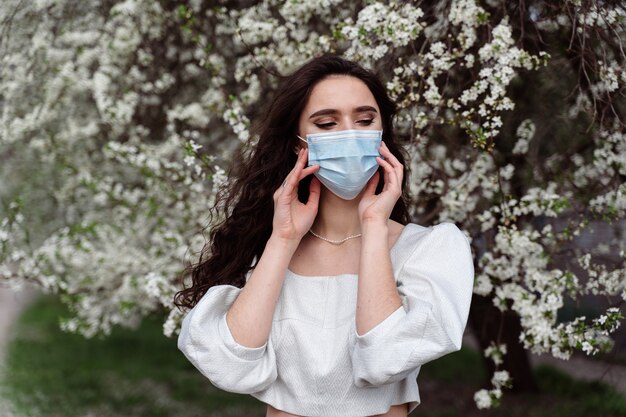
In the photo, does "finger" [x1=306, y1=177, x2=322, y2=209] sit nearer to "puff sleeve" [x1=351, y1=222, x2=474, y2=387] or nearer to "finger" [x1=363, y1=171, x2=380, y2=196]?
"finger" [x1=363, y1=171, x2=380, y2=196]

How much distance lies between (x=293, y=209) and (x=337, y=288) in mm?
277

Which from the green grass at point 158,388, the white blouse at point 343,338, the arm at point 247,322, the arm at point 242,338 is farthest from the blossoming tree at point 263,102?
the arm at point 242,338

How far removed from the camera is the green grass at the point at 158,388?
248 inches

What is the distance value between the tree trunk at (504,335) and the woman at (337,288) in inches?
78.7

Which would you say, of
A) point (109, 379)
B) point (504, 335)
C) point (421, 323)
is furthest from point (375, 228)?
point (109, 379)

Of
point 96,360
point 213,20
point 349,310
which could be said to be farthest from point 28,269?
point 96,360

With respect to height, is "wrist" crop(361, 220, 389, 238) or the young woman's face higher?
the young woman's face

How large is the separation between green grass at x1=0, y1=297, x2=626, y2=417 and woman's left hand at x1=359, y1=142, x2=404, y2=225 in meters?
3.53

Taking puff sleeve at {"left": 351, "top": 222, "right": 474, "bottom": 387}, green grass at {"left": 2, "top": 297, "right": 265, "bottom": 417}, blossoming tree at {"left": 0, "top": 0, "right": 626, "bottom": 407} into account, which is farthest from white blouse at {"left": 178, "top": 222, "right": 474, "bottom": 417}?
green grass at {"left": 2, "top": 297, "right": 265, "bottom": 417}

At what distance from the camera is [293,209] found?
245 centimetres

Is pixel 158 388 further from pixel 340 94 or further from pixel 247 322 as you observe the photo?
pixel 340 94

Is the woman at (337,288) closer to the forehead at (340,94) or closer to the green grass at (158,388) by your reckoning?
the forehead at (340,94)

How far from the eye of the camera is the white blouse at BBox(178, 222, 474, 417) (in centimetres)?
211

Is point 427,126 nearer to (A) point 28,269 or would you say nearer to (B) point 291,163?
(B) point 291,163
